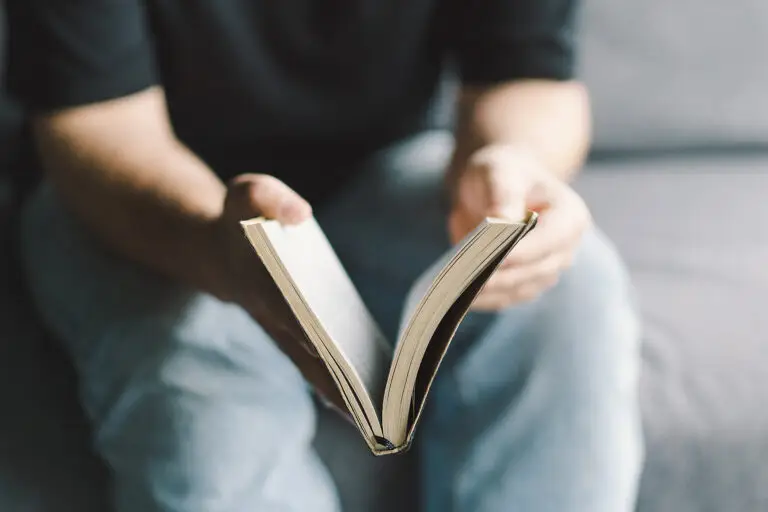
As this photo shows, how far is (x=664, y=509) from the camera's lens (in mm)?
726

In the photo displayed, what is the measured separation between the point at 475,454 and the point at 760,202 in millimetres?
601

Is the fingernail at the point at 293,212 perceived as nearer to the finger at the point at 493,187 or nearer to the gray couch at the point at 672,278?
the finger at the point at 493,187

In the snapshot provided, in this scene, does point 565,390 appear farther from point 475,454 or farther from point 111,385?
point 111,385

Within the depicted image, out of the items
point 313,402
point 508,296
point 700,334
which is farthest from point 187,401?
point 700,334

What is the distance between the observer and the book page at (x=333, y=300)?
42 cm

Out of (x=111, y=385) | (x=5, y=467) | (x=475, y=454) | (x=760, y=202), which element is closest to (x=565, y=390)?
(x=475, y=454)

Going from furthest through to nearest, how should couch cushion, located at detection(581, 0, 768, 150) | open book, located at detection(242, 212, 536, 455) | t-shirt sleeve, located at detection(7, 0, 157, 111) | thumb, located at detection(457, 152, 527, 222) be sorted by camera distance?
couch cushion, located at detection(581, 0, 768, 150) → t-shirt sleeve, located at detection(7, 0, 157, 111) → thumb, located at detection(457, 152, 527, 222) → open book, located at detection(242, 212, 536, 455)

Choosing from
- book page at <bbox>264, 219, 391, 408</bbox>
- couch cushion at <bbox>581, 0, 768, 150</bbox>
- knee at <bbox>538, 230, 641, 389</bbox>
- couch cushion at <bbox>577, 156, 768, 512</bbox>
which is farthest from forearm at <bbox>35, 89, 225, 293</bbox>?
couch cushion at <bbox>581, 0, 768, 150</bbox>

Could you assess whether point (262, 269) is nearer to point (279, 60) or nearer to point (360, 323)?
point (360, 323)

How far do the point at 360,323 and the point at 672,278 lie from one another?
1.59 ft

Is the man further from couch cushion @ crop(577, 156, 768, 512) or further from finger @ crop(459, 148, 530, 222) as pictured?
couch cushion @ crop(577, 156, 768, 512)

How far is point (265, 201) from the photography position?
1.53 feet

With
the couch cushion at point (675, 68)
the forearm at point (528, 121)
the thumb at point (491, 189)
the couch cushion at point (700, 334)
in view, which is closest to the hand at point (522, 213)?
the thumb at point (491, 189)

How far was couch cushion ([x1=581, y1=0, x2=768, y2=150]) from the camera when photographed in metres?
1.05
